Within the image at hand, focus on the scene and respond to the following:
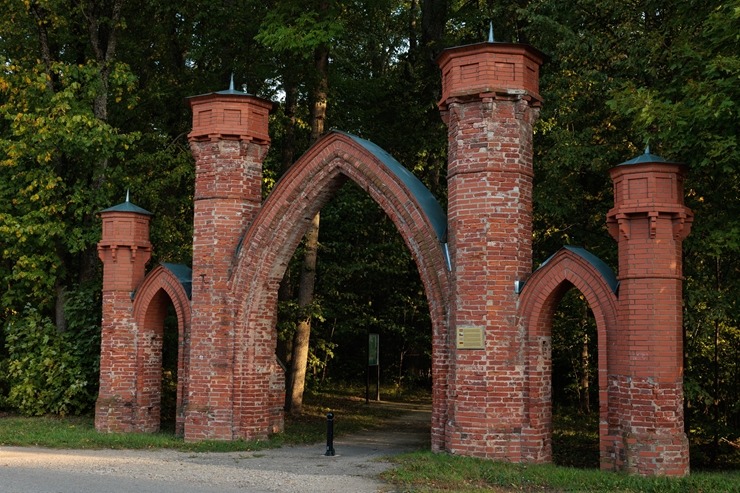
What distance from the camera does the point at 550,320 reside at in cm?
1160

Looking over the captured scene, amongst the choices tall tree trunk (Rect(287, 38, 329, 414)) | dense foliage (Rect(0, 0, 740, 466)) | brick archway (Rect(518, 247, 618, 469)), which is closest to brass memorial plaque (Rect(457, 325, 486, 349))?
brick archway (Rect(518, 247, 618, 469))

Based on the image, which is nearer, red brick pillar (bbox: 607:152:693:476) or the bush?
red brick pillar (bbox: 607:152:693:476)

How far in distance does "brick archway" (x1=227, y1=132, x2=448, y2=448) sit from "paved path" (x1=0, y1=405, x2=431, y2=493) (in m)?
1.27

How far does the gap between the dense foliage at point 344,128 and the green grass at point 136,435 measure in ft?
4.76

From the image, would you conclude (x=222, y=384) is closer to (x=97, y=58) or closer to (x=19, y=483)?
(x=19, y=483)

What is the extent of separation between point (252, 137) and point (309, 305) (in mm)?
5393

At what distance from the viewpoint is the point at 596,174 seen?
630 inches

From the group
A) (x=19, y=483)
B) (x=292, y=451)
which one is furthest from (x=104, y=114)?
(x=19, y=483)

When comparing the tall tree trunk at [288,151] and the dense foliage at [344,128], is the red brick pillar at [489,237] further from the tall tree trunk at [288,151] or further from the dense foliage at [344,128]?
the tall tree trunk at [288,151]

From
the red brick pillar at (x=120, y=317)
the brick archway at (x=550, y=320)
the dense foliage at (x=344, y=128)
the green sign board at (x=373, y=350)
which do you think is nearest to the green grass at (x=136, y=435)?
the red brick pillar at (x=120, y=317)

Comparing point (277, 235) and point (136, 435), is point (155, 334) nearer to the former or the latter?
point (136, 435)

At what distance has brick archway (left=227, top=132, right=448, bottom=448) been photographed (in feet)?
42.2

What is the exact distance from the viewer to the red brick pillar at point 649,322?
1017cm

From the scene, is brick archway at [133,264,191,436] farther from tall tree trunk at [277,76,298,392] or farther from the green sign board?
the green sign board
